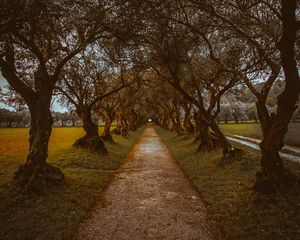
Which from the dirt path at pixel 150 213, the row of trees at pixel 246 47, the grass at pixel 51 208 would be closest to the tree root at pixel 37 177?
the grass at pixel 51 208

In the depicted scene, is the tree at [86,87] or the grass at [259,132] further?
the grass at [259,132]

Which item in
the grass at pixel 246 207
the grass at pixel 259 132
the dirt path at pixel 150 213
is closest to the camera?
the grass at pixel 246 207

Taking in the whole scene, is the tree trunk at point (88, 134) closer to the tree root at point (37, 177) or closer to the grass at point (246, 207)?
the grass at point (246, 207)

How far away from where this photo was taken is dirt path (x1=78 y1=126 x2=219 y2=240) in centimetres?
860

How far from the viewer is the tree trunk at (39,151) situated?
12.3 meters

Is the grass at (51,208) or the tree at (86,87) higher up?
the tree at (86,87)

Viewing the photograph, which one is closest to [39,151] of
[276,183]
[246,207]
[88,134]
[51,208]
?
[51,208]

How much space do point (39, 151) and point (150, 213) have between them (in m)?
5.14

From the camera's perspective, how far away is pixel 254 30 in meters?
13.9

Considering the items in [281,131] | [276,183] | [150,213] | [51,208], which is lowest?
[150,213]

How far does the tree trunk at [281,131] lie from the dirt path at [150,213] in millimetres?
2487

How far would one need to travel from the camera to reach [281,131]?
437 inches

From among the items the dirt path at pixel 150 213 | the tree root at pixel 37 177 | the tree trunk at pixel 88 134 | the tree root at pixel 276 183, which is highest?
the tree trunk at pixel 88 134

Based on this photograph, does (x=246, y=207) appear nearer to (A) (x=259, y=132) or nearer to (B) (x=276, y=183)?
(B) (x=276, y=183)
